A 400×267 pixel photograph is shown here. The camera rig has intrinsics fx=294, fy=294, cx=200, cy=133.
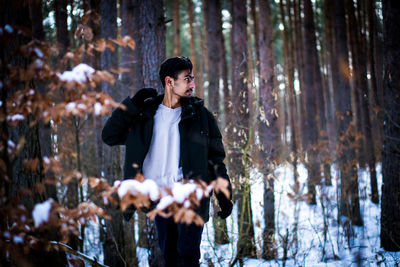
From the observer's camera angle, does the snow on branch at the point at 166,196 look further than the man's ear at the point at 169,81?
No

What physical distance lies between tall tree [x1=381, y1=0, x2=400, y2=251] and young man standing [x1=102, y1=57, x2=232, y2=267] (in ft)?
11.8

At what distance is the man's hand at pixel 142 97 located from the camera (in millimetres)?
2621

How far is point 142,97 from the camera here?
8.74 feet

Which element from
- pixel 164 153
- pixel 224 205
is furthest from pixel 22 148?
pixel 224 205

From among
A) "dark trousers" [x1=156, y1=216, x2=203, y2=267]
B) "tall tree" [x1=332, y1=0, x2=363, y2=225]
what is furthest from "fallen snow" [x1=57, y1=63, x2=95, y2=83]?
"tall tree" [x1=332, y1=0, x2=363, y2=225]

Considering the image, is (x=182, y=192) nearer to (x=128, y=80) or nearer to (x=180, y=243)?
(x=180, y=243)

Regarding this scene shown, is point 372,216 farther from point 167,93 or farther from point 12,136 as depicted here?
point 12,136

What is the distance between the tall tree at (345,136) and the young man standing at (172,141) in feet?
18.3

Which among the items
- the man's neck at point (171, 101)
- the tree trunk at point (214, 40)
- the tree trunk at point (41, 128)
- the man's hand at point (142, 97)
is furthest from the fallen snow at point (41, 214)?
the tree trunk at point (214, 40)

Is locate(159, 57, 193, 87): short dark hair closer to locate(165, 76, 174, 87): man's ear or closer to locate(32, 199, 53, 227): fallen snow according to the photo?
locate(165, 76, 174, 87): man's ear

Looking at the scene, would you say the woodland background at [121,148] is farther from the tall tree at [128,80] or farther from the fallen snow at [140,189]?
the fallen snow at [140,189]

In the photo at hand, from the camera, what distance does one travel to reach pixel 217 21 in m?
7.07

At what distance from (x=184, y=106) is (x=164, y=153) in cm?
46

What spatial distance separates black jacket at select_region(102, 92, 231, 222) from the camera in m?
2.57
